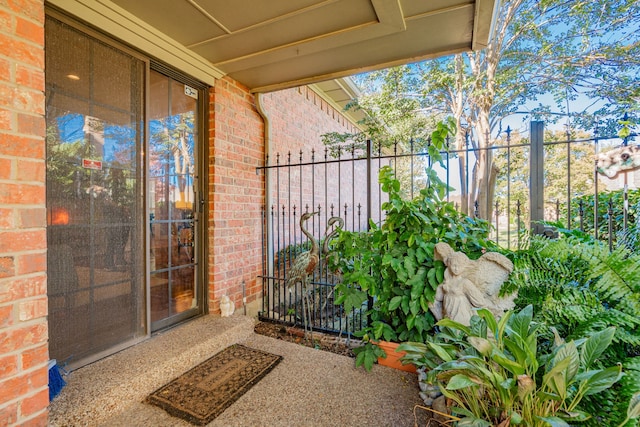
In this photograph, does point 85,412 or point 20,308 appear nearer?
point 20,308

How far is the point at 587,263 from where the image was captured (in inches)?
60.5

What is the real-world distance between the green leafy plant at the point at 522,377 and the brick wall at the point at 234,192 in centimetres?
209

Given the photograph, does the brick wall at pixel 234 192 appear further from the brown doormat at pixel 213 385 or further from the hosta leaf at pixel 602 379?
the hosta leaf at pixel 602 379

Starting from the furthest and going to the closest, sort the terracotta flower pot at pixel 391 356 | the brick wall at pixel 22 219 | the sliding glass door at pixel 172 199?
the sliding glass door at pixel 172 199
the terracotta flower pot at pixel 391 356
the brick wall at pixel 22 219

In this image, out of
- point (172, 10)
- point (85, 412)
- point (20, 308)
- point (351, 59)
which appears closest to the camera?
point (20, 308)

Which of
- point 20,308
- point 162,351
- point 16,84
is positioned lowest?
point 162,351

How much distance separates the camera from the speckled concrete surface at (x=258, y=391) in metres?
1.52

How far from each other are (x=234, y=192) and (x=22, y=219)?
1725 millimetres

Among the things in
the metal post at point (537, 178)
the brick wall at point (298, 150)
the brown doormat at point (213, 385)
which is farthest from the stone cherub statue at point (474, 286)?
the brick wall at point (298, 150)

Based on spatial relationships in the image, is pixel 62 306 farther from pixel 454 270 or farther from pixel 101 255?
pixel 454 270

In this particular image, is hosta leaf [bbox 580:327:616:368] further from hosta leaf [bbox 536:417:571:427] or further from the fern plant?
hosta leaf [bbox 536:417:571:427]

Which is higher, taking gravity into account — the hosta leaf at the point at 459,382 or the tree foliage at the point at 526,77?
the tree foliage at the point at 526,77

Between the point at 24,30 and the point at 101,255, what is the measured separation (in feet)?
4.30

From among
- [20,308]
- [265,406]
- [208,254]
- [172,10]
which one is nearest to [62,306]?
[20,308]
